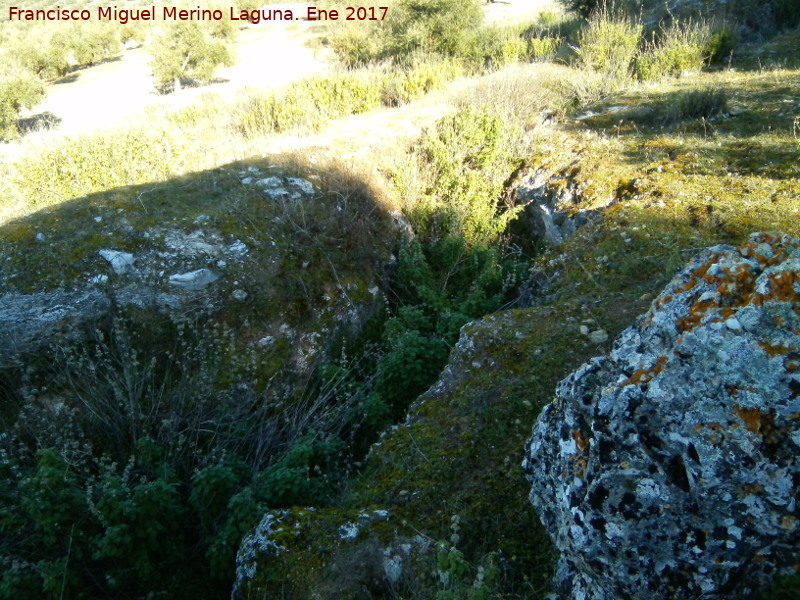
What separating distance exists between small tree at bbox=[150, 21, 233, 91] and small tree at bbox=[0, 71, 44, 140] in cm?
420

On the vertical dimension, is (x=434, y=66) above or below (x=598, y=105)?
above

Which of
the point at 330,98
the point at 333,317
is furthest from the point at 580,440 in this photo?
the point at 330,98

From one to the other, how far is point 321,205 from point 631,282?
3495mm

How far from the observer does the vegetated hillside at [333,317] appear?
2.77 m

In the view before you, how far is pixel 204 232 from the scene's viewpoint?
5316mm

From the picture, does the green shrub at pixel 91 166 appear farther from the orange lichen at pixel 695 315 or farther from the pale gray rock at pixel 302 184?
the orange lichen at pixel 695 315

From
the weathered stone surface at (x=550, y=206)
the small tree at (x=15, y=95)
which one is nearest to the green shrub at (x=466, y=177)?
the weathered stone surface at (x=550, y=206)

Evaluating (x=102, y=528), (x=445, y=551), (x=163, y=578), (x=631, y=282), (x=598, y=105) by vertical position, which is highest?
(x=598, y=105)

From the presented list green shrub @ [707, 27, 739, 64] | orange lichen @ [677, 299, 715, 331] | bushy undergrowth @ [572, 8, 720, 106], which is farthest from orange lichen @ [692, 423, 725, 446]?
green shrub @ [707, 27, 739, 64]

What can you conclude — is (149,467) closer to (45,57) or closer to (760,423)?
(760,423)

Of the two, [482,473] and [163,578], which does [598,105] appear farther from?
[163,578]

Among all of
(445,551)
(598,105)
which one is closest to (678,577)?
(445,551)

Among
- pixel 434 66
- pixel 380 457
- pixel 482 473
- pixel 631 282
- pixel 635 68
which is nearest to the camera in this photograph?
pixel 482 473

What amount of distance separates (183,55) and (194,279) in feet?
64.6
